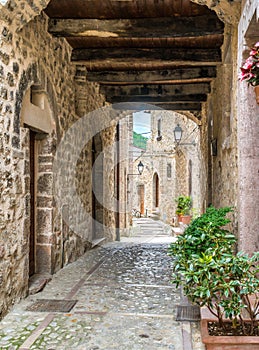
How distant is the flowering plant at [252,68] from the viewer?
9.12ft

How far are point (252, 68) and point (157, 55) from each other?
11.7 ft

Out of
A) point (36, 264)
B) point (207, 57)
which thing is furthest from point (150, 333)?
point (207, 57)

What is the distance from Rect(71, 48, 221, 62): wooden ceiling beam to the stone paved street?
3253mm

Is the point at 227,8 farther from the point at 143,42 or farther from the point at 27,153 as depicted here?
the point at 143,42

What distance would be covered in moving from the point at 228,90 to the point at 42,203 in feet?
9.89

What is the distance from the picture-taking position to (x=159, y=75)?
24.7 ft

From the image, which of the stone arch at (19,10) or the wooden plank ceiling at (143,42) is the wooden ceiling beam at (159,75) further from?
the stone arch at (19,10)

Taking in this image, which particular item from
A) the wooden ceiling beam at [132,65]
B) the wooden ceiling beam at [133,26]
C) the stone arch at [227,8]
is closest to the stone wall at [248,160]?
the stone arch at [227,8]

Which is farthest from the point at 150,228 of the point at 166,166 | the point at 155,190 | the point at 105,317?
the point at 105,317

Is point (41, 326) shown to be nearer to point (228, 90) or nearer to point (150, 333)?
point (150, 333)

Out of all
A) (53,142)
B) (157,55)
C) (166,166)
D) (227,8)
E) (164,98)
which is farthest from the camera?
(166,166)

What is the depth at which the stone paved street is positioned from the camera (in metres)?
3.10

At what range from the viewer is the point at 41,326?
3.45 metres

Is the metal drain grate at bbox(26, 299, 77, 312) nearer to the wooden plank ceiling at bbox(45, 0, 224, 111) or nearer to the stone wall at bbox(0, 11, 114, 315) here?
the stone wall at bbox(0, 11, 114, 315)
